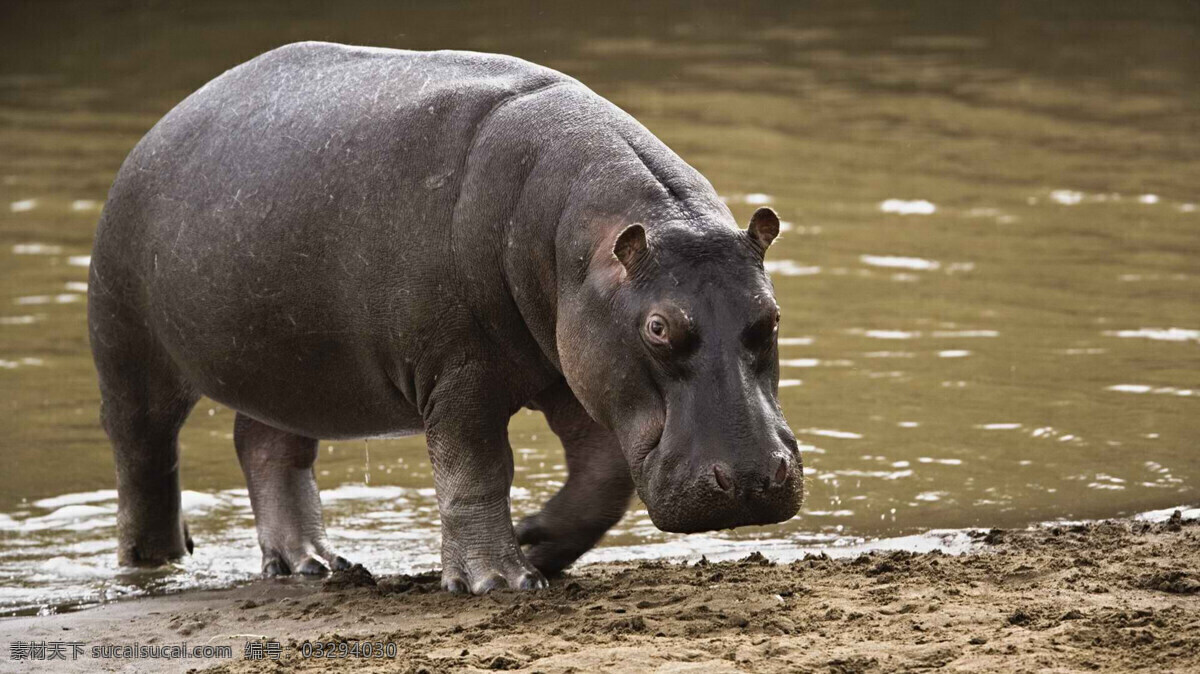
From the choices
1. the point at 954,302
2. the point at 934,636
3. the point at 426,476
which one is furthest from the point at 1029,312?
the point at 934,636

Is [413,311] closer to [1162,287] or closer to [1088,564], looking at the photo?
[1088,564]

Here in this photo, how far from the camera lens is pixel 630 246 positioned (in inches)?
191

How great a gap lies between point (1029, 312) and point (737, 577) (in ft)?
16.7

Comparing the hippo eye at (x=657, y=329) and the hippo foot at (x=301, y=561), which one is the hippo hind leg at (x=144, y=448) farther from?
the hippo eye at (x=657, y=329)

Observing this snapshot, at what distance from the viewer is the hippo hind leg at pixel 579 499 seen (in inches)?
223

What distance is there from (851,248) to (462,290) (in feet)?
22.2

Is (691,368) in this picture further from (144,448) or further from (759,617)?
(144,448)

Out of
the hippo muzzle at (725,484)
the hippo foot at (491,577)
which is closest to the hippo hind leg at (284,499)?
the hippo foot at (491,577)

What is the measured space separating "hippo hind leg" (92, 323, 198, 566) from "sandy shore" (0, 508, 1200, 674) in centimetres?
75

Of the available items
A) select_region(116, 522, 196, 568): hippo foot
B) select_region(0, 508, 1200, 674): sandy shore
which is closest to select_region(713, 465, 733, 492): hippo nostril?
select_region(0, 508, 1200, 674): sandy shore

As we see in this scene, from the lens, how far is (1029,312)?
32.9 feet

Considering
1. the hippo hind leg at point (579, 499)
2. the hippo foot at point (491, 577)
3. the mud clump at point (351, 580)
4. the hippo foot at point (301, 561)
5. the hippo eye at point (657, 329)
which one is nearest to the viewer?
the hippo eye at point (657, 329)

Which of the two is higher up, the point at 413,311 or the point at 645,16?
the point at 645,16

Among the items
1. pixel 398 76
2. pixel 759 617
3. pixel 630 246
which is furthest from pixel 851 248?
pixel 759 617
